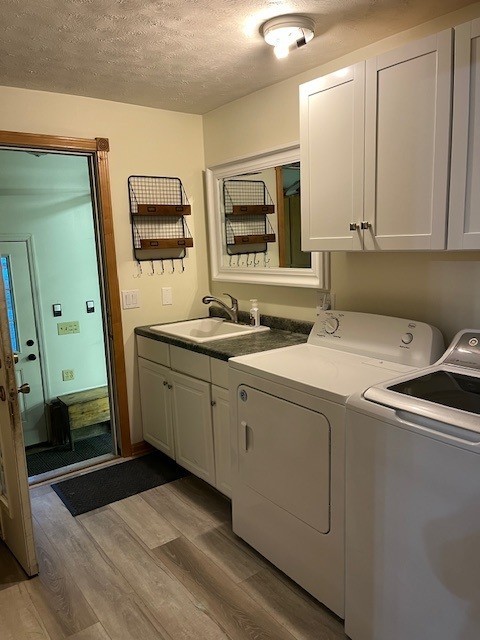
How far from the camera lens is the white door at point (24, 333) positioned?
3754 mm

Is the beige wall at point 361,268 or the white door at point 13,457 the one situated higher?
the beige wall at point 361,268

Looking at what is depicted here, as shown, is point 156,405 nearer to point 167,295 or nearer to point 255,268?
→ point 167,295

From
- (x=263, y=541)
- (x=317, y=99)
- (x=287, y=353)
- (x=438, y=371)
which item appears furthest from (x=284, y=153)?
(x=263, y=541)

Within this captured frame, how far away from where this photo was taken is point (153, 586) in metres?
2.07

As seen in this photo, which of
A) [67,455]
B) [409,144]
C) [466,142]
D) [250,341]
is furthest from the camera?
[67,455]

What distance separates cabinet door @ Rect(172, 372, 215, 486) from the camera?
8.66ft

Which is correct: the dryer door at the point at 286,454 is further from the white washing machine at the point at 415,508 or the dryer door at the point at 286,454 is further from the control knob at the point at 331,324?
the control knob at the point at 331,324

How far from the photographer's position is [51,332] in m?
3.99

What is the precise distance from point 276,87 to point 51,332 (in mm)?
2651

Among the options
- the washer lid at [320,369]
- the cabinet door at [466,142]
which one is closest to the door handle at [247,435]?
the washer lid at [320,369]

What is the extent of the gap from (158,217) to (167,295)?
0.55 metres

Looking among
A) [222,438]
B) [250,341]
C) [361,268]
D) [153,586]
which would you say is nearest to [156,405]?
[222,438]

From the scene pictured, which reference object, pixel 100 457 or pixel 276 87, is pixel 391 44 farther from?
pixel 100 457

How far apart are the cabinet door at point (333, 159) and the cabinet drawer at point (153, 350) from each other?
120 centimetres
